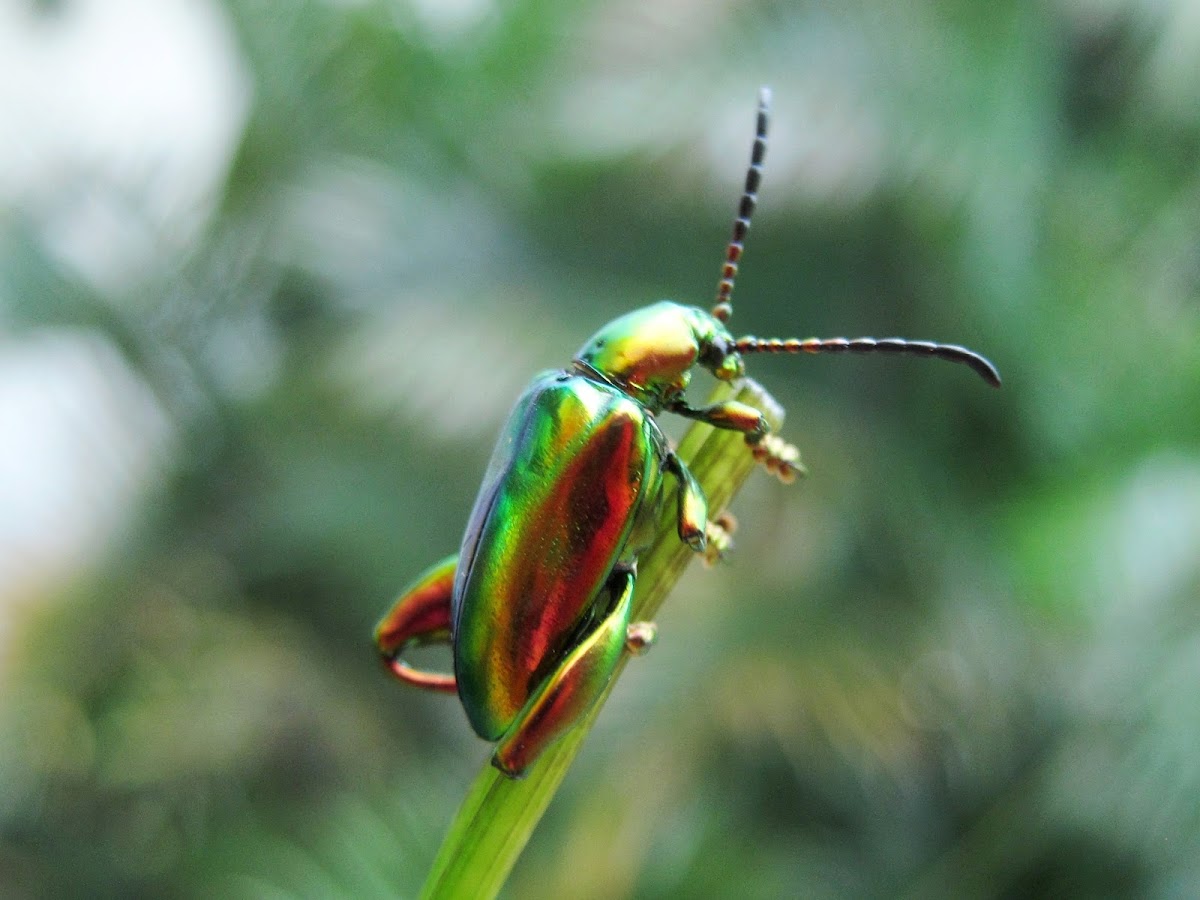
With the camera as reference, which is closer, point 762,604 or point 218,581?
point 762,604

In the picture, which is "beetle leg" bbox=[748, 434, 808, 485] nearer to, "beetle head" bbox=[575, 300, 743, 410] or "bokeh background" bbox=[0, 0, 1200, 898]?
"beetle head" bbox=[575, 300, 743, 410]

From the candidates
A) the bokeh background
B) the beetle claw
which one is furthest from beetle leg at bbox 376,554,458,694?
the bokeh background

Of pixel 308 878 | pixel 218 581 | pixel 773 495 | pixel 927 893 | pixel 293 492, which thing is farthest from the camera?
pixel 218 581

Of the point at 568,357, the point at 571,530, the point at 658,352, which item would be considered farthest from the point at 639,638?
the point at 568,357

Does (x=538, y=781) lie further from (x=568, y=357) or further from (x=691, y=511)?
(x=568, y=357)

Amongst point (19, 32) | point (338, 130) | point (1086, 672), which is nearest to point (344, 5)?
point (338, 130)

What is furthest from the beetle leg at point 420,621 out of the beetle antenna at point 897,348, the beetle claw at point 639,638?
the beetle antenna at point 897,348

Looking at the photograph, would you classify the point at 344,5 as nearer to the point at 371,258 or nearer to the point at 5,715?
the point at 371,258
